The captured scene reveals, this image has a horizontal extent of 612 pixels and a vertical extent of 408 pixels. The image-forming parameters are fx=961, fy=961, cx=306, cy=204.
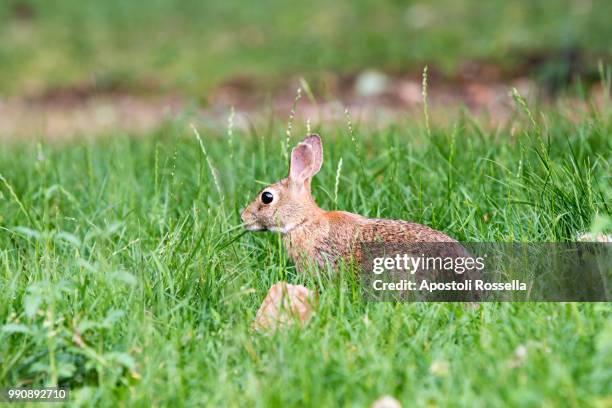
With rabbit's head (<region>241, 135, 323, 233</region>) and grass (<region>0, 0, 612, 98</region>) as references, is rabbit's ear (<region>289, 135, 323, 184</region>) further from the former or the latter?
grass (<region>0, 0, 612, 98</region>)

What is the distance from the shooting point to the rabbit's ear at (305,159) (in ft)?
14.1

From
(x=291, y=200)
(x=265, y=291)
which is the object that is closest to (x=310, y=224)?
(x=291, y=200)

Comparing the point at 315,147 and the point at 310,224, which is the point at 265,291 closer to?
the point at 310,224

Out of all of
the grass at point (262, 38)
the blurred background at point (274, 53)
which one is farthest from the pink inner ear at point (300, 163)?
the grass at point (262, 38)

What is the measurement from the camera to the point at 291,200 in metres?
4.33

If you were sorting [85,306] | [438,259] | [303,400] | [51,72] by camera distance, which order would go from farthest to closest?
[51,72]
[438,259]
[85,306]
[303,400]

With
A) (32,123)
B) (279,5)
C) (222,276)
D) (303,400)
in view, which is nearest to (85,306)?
(222,276)

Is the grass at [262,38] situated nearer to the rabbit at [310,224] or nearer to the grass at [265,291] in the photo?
the grass at [265,291]

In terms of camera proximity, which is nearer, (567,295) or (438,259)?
(567,295)

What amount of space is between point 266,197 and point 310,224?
262mm

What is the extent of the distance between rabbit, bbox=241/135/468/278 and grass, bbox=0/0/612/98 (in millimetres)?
4399

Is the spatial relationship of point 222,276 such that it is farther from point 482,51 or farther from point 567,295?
point 482,51

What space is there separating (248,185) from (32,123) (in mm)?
4272

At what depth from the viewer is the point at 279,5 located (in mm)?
10875
